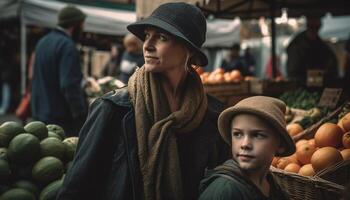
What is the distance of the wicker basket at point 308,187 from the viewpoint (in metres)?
2.65

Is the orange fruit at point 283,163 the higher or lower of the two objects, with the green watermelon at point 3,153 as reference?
lower

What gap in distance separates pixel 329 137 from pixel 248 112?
1613mm

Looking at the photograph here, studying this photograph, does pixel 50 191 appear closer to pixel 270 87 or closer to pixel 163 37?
pixel 163 37

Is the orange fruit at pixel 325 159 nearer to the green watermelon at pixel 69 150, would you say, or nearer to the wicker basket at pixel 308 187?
the wicker basket at pixel 308 187

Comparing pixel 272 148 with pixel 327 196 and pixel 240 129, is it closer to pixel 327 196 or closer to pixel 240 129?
pixel 240 129

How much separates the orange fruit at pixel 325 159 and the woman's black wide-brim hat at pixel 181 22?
49.5 inches

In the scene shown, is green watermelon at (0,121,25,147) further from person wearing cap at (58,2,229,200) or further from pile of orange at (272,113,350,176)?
pile of orange at (272,113,350,176)

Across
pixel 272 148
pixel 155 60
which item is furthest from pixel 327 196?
pixel 155 60

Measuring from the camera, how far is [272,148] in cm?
204

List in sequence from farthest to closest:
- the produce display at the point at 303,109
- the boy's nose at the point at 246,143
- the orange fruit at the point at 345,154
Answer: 1. the produce display at the point at 303,109
2. the orange fruit at the point at 345,154
3. the boy's nose at the point at 246,143

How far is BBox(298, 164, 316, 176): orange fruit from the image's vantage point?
120 inches

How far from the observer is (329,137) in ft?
11.1

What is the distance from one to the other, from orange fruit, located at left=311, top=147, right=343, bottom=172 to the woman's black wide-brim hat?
126 cm

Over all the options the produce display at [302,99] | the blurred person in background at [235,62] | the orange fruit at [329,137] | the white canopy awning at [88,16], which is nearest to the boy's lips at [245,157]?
the orange fruit at [329,137]
